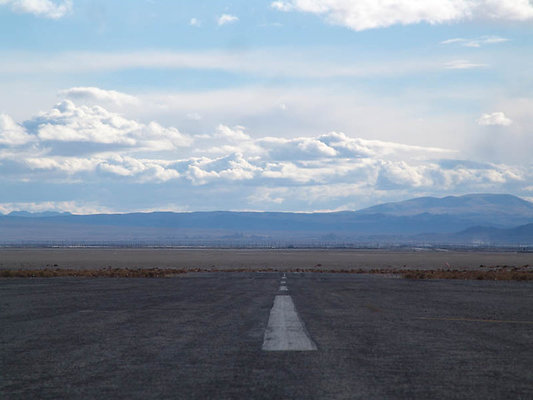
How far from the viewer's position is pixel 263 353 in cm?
940

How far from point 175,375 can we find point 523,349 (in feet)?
18.3

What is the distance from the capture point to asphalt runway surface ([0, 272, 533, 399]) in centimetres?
714

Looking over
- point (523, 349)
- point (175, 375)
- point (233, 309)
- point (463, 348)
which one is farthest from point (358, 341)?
point (233, 309)

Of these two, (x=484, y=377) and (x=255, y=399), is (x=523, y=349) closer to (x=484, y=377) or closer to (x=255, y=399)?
(x=484, y=377)

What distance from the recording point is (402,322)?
13.9 m

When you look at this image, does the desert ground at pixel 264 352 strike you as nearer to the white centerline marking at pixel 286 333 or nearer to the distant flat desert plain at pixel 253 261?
the white centerline marking at pixel 286 333

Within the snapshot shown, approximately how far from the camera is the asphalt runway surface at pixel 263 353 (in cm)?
714

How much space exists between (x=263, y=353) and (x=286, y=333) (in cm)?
235

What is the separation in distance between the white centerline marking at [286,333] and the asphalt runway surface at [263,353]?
1.3 inches

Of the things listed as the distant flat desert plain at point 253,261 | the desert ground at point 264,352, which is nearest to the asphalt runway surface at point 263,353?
the desert ground at point 264,352

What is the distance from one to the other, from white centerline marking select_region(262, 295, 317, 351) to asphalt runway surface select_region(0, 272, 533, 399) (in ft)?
0.11

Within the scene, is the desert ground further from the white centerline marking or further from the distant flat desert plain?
the distant flat desert plain

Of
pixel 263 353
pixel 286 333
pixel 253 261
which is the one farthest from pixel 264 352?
pixel 253 261

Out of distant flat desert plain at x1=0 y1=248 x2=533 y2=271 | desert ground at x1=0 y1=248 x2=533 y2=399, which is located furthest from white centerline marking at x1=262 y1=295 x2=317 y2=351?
distant flat desert plain at x1=0 y1=248 x2=533 y2=271
